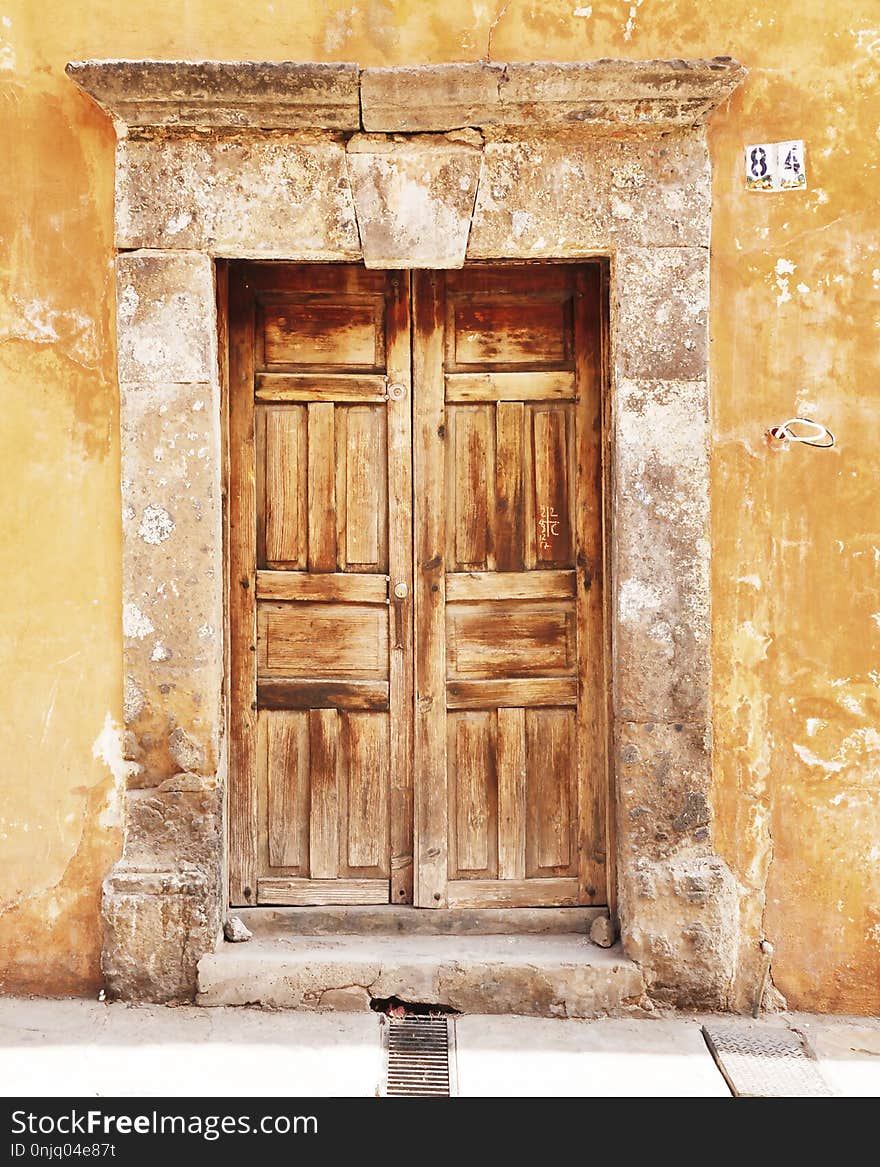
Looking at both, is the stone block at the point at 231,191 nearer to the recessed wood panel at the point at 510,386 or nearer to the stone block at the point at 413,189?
the stone block at the point at 413,189

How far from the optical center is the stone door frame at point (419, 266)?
323 centimetres

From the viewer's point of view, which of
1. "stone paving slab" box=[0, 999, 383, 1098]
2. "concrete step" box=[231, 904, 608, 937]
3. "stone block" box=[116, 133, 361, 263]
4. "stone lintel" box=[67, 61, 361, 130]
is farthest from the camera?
"concrete step" box=[231, 904, 608, 937]

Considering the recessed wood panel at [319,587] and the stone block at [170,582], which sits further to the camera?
the recessed wood panel at [319,587]

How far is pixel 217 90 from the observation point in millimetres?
3107

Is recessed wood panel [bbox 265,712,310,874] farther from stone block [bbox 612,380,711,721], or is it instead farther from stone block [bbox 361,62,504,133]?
stone block [bbox 361,62,504,133]

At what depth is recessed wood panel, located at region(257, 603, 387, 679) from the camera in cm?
353

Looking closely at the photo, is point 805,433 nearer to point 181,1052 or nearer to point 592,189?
point 592,189

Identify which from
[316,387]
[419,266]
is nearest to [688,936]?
[316,387]

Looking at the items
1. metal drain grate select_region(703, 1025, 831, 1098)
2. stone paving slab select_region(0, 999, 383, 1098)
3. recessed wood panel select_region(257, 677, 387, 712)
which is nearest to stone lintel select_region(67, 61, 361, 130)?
recessed wood panel select_region(257, 677, 387, 712)

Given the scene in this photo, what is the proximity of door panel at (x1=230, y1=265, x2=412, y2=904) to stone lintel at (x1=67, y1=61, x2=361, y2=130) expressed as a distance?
1.68ft

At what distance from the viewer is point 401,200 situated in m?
3.23

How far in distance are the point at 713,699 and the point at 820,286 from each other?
1.36 metres

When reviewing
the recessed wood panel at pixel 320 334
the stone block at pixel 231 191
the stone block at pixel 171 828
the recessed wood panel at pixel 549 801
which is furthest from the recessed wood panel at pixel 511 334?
the stone block at pixel 171 828

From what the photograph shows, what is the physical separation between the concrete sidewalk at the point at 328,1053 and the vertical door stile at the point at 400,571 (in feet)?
1.95
